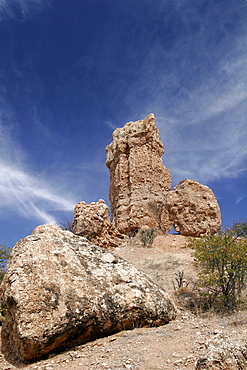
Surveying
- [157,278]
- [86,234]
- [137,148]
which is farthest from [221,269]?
[137,148]

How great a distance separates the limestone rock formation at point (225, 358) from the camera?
253cm

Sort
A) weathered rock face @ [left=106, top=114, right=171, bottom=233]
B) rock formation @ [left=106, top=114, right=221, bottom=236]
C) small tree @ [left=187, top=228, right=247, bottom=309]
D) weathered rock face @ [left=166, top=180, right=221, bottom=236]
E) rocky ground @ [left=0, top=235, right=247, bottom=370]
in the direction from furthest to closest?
weathered rock face @ [left=106, top=114, right=171, bottom=233] → rock formation @ [left=106, top=114, right=221, bottom=236] → weathered rock face @ [left=166, top=180, right=221, bottom=236] → small tree @ [left=187, top=228, right=247, bottom=309] → rocky ground @ [left=0, top=235, right=247, bottom=370]

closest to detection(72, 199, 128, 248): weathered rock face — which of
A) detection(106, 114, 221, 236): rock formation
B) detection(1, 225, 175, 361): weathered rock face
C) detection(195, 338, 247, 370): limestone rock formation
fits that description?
detection(106, 114, 221, 236): rock formation

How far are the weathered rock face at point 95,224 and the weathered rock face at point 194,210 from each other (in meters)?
3.71

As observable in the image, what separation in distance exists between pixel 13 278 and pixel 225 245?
15.8 feet

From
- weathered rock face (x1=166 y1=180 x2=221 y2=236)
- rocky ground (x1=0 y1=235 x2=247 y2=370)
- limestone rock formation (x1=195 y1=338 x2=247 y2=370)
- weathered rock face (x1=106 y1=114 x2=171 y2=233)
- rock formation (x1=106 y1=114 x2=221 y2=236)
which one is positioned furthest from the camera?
A: weathered rock face (x1=106 y1=114 x2=171 y2=233)

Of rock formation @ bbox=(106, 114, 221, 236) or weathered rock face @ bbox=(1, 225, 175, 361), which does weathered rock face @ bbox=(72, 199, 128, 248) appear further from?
weathered rock face @ bbox=(1, 225, 175, 361)

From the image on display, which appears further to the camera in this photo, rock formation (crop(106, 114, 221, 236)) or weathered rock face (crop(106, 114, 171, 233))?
weathered rock face (crop(106, 114, 171, 233))

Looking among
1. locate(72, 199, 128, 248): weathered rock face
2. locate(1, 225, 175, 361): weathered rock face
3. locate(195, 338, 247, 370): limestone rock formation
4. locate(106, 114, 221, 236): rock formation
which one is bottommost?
locate(195, 338, 247, 370): limestone rock formation

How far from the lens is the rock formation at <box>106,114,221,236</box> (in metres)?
16.2

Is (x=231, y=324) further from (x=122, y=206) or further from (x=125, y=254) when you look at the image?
(x=122, y=206)

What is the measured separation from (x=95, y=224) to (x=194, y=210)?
589 cm

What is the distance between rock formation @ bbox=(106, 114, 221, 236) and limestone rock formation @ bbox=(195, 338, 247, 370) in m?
13.5

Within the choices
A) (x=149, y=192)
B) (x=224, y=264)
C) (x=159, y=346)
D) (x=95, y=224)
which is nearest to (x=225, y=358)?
(x=159, y=346)
